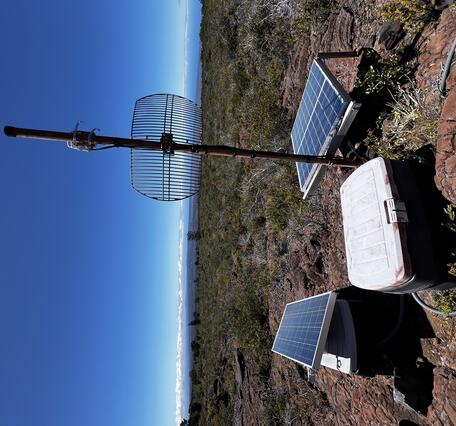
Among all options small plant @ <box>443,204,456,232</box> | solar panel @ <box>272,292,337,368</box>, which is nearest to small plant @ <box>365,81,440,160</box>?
small plant @ <box>443,204,456,232</box>

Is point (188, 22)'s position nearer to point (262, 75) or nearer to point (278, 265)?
point (262, 75)

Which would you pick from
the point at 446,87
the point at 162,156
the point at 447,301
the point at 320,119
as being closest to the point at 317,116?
the point at 320,119

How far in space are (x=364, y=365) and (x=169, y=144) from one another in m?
4.23

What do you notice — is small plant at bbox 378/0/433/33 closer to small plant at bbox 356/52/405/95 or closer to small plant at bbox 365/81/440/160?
small plant at bbox 356/52/405/95

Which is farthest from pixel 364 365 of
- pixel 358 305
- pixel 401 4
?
pixel 401 4

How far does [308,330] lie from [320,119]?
3.54 metres

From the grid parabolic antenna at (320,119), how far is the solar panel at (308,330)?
2.09 meters

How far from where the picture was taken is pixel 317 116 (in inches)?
240

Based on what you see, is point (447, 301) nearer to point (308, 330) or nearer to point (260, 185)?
point (308, 330)

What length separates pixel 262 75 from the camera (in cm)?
1234

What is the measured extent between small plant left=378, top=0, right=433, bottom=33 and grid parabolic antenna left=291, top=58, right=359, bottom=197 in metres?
1.14

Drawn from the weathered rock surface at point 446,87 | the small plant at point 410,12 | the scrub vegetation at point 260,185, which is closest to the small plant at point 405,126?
the scrub vegetation at point 260,185

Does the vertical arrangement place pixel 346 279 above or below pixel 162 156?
below

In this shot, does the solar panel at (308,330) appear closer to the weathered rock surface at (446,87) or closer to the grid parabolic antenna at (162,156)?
the weathered rock surface at (446,87)
